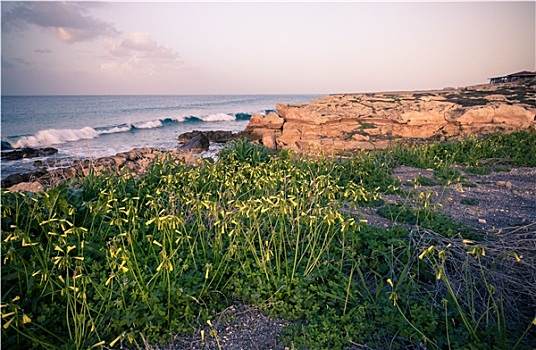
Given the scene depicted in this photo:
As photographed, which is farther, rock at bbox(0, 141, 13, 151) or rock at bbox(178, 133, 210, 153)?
rock at bbox(0, 141, 13, 151)

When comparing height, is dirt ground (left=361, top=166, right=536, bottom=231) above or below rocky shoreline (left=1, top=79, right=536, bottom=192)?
below

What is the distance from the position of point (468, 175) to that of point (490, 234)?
12.6 feet

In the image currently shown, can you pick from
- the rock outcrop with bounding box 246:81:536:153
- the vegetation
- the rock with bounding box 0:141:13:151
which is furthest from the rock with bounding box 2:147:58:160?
the vegetation

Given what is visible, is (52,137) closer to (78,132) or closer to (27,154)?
(78,132)

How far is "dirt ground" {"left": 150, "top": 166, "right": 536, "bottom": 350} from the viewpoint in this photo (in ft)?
8.86

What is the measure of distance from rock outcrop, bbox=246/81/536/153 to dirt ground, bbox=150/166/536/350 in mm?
6133

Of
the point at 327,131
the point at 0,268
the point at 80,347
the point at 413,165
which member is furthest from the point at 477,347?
the point at 327,131

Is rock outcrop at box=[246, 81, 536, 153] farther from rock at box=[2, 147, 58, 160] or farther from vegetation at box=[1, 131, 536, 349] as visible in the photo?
rock at box=[2, 147, 58, 160]

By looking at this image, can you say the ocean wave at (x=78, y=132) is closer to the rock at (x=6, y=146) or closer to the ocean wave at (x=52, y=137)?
the ocean wave at (x=52, y=137)

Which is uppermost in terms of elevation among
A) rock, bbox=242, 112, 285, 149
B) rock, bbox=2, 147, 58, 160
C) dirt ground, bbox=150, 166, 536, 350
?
rock, bbox=242, 112, 285, 149

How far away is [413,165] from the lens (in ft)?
27.7

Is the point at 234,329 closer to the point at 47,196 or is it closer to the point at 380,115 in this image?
the point at 47,196

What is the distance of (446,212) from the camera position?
5234 millimetres

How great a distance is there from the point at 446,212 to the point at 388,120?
11375 millimetres
